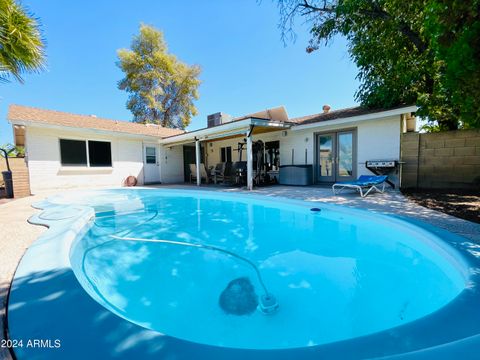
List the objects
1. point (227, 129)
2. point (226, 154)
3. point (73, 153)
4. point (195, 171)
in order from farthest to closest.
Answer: point (226, 154) < point (195, 171) < point (73, 153) < point (227, 129)

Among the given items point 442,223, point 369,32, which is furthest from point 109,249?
point 369,32

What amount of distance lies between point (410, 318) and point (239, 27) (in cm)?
1346

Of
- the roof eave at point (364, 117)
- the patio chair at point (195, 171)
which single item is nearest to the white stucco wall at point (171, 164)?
the patio chair at point (195, 171)

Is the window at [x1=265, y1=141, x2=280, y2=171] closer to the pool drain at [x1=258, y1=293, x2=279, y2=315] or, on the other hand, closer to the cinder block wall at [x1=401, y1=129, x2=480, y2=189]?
the cinder block wall at [x1=401, y1=129, x2=480, y2=189]

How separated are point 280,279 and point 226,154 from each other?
11440 millimetres

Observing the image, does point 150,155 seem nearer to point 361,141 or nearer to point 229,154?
point 229,154

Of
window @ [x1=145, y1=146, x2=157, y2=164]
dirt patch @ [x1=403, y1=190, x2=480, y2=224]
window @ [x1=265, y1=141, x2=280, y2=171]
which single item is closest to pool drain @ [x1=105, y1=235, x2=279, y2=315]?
dirt patch @ [x1=403, y1=190, x2=480, y2=224]

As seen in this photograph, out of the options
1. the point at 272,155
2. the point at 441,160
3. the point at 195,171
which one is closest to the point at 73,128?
the point at 195,171

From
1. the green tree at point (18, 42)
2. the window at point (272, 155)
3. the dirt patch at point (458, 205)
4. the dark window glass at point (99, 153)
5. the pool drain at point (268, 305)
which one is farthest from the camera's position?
the window at point (272, 155)

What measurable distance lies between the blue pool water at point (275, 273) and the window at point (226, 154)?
28.0 feet

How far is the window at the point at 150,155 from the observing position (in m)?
12.4

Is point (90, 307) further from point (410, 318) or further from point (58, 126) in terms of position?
point (58, 126)

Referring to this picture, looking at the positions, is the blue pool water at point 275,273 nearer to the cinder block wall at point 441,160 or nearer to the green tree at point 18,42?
the green tree at point 18,42

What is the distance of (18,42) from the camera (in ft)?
13.6
